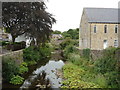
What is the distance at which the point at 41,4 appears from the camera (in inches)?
933

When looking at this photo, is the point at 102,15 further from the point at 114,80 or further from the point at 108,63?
the point at 114,80

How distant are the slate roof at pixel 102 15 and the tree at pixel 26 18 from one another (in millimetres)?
9060

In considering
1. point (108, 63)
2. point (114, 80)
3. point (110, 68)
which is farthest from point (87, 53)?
point (114, 80)

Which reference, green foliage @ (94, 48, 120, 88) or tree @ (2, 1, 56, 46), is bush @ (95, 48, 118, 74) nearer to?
green foliage @ (94, 48, 120, 88)

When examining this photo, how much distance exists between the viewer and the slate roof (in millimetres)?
29312

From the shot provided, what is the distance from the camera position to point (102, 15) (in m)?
30.2

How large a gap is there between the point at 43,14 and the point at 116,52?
43.2ft

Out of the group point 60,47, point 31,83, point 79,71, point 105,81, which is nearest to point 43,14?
point 79,71

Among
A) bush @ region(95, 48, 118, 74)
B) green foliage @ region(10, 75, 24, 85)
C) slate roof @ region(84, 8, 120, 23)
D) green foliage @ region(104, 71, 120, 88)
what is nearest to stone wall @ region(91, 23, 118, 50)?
slate roof @ region(84, 8, 120, 23)

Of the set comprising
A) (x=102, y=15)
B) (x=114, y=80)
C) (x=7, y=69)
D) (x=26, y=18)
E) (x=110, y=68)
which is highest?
(x=102, y=15)

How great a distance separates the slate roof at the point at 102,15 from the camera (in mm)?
29312

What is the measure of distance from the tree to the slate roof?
9.06 metres

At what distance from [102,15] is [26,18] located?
1484 centimetres

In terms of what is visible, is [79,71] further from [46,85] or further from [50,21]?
[50,21]
